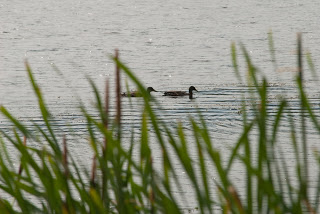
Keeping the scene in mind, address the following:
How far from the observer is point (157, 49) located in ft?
116

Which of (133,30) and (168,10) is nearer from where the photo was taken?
(133,30)

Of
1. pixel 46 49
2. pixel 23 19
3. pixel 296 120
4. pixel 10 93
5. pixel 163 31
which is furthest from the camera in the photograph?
pixel 23 19

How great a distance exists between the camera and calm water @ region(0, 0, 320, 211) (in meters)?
19.1

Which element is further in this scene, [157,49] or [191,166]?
[157,49]

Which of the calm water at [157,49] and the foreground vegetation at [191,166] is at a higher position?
the foreground vegetation at [191,166]

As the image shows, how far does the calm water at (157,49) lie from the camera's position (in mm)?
19109

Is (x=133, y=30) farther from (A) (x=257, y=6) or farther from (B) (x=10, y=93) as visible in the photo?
(B) (x=10, y=93)

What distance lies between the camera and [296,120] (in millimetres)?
16953

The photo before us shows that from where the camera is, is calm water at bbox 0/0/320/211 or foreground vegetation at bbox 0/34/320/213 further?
calm water at bbox 0/0/320/211

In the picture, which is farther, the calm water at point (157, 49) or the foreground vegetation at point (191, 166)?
the calm water at point (157, 49)

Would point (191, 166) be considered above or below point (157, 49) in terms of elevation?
above

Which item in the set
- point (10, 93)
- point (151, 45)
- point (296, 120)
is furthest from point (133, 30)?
point (296, 120)

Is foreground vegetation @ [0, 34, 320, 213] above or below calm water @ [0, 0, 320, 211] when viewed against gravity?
above

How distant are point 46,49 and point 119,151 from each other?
34.1 metres
